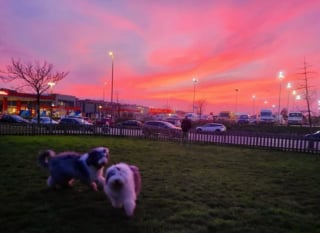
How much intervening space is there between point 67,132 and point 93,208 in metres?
20.2

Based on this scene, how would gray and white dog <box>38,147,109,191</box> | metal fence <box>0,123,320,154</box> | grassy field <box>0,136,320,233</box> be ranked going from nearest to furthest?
grassy field <box>0,136,320,233</box>
gray and white dog <box>38,147,109,191</box>
metal fence <box>0,123,320,154</box>

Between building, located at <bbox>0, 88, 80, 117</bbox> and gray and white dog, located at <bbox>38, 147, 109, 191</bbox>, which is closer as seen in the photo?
gray and white dog, located at <bbox>38, 147, 109, 191</bbox>

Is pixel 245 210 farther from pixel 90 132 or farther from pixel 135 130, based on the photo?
pixel 90 132

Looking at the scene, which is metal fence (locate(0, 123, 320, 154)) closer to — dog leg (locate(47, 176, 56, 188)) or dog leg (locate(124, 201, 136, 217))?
dog leg (locate(47, 176, 56, 188))

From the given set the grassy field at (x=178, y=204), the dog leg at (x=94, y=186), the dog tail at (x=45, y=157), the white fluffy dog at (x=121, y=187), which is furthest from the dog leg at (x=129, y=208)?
the dog tail at (x=45, y=157)

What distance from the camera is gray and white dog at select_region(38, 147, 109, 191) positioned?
20.1 feet

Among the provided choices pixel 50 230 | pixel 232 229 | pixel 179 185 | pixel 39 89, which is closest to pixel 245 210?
pixel 232 229

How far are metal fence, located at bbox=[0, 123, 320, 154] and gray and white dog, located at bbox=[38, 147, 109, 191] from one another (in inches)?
524

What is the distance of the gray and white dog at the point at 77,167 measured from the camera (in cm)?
614

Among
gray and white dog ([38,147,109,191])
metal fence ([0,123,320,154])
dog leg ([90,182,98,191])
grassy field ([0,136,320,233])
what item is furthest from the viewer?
metal fence ([0,123,320,154])

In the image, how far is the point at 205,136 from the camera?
20.1 metres

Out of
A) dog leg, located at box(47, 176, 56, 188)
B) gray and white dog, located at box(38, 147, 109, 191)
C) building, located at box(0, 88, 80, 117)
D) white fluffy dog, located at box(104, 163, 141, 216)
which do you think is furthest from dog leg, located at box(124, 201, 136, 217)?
building, located at box(0, 88, 80, 117)

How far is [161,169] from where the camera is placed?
988 centimetres

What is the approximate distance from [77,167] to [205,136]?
1444 centimetres
